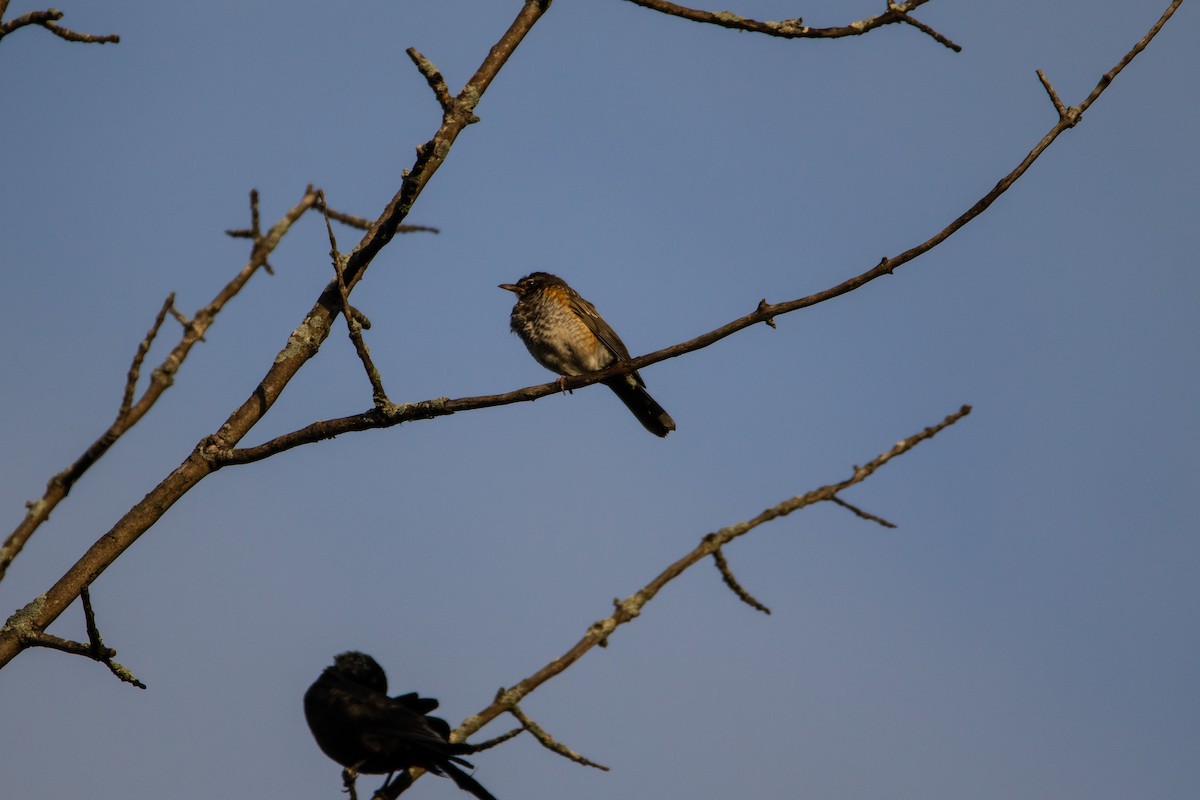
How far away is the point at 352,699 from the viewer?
4.70 metres

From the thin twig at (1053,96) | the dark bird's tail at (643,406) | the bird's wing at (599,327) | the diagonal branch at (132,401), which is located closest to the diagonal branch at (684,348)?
the thin twig at (1053,96)

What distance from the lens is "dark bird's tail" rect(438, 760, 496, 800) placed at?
3.40m

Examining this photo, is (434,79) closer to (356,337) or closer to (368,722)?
(356,337)

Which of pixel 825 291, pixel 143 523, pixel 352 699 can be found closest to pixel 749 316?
pixel 825 291

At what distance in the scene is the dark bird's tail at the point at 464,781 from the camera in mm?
3400

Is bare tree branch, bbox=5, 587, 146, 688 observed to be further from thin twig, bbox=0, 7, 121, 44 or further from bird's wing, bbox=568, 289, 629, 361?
bird's wing, bbox=568, 289, 629, 361

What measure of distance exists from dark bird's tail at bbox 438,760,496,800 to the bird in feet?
0.08

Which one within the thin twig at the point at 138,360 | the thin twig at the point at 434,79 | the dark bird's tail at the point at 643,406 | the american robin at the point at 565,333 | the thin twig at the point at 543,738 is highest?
the american robin at the point at 565,333

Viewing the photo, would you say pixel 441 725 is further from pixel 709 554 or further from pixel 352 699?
pixel 709 554

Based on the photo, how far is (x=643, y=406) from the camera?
8820mm

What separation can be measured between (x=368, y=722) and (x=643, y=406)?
4641 mm

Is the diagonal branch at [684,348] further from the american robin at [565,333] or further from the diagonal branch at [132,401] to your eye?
the american robin at [565,333]

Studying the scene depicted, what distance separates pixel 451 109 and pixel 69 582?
178 cm

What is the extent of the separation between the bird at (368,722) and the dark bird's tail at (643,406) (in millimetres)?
3905
